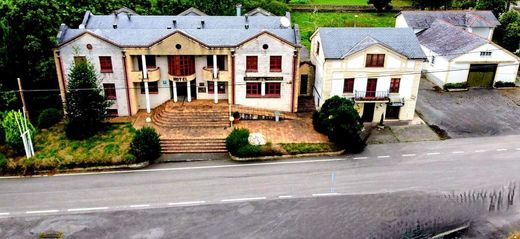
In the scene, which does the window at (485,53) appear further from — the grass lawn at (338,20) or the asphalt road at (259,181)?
the grass lawn at (338,20)

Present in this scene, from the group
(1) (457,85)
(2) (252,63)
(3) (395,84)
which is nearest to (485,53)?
(1) (457,85)

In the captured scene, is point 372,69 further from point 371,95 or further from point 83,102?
point 83,102

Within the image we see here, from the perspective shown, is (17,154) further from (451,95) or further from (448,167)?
(451,95)

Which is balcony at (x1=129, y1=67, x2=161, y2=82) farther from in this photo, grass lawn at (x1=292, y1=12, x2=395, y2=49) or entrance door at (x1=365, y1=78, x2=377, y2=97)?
grass lawn at (x1=292, y1=12, x2=395, y2=49)

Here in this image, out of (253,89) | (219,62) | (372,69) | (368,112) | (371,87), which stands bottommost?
(368,112)

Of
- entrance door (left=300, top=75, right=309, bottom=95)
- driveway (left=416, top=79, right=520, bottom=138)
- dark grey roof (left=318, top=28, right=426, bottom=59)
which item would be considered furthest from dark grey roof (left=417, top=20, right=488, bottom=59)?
entrance door (left=300, top=75, right=309, bottom=95)
